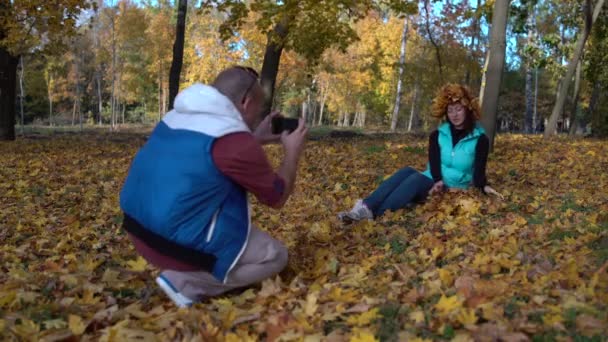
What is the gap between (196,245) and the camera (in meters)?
2.83

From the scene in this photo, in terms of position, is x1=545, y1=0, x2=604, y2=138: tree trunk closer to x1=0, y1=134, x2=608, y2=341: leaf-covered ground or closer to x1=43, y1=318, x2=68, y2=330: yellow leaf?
x1=0, y1=134, x2=608, y2=341: leaf-covered ground

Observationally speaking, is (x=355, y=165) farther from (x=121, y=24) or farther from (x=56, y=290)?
(x=121, y=24)

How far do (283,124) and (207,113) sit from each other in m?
0.62

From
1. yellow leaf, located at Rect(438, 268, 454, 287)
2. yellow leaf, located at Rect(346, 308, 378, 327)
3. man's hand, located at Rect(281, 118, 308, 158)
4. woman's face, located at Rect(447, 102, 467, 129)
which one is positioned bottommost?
yellow leaf, located at Rect(346, 308, 378, 327)

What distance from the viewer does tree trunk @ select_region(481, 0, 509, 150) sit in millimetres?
9086

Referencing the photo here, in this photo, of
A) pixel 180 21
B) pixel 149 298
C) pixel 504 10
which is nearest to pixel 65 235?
pixel 149 298

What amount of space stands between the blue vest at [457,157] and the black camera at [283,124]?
2584 millimetres

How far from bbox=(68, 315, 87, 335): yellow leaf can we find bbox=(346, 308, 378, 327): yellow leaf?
3.99 feet

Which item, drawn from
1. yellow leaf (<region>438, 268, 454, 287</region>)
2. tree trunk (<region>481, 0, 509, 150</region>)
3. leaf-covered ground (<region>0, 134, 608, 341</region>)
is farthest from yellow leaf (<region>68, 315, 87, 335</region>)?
tree trunk (<region>481, 0, 509, 150</region>)

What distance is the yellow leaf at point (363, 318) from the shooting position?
2473 millimetres

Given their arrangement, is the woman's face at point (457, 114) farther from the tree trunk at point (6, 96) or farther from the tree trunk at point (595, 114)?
the tree trunk at point (595, 114)

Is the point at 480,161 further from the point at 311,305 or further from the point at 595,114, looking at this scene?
the point at 595,114

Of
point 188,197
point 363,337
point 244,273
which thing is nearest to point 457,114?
point 244,273

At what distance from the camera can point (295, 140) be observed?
3.11m
